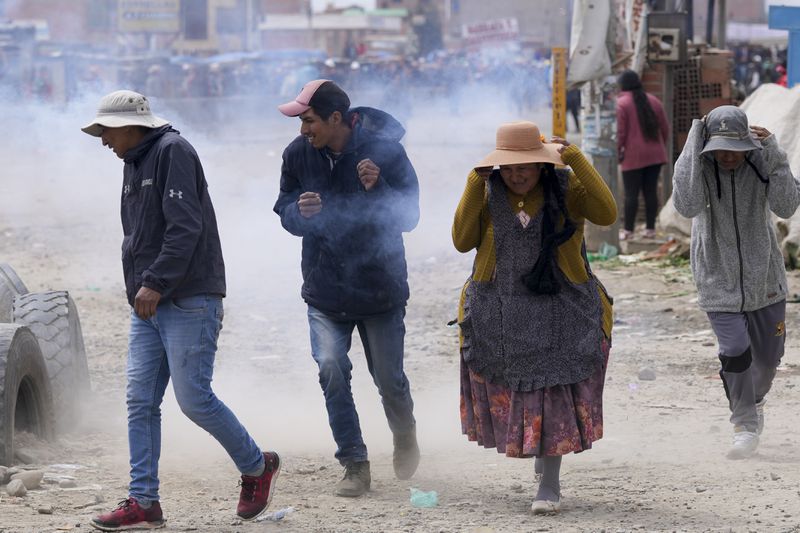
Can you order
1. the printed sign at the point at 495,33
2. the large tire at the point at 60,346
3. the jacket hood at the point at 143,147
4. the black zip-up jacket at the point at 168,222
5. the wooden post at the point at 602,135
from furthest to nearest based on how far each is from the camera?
the printed sign at the point at 495,33 → the wooden post at the point at 602,135 → the large tire at the point at 60,346 → the jacket hood at the point at 143,147 → the black zip-up jacket at the point at 168,222

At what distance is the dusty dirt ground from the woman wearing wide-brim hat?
359 mm

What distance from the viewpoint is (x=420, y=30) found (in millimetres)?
94250

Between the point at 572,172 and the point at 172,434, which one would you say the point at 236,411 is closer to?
the point at 172,434

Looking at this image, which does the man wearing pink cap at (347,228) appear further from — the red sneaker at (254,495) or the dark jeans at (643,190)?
the dark jeans at (643,190)

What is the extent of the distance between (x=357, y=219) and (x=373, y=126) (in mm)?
377

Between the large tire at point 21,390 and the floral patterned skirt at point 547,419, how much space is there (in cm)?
199

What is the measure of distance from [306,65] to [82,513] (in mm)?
31758

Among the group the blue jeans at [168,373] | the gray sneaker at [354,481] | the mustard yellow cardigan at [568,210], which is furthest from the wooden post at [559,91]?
the blue jeans at [168,373]

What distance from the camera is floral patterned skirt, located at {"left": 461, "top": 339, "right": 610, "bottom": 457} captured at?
15.6 ft

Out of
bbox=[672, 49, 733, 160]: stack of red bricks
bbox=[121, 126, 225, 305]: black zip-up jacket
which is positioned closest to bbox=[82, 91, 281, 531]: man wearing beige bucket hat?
bbox=[121, 126, 225, 305]: black zip-up jacket

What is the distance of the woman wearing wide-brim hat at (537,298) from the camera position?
4738 mm

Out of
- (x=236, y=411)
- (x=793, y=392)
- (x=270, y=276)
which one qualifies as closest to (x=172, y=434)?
(x=236, y=411)

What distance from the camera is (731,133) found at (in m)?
5.40

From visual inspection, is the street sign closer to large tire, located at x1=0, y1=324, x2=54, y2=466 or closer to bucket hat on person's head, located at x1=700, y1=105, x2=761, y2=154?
large tire, located at x1=0, y1=324, x2=54, y2=466
